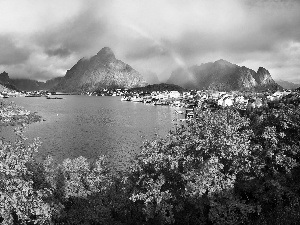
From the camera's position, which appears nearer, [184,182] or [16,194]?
[16,194]

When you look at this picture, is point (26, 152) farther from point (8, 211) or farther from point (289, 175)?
point (289, 175)

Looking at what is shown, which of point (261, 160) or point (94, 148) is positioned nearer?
point (261, 160)

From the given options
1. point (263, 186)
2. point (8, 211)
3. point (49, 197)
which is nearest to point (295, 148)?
point (263, 186)

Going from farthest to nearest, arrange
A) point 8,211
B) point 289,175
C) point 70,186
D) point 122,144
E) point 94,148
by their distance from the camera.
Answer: point 122,144, point 94,148, point 70,186, point 289,175, point 8,211

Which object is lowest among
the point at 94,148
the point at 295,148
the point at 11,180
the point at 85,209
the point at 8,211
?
the point at 94,148

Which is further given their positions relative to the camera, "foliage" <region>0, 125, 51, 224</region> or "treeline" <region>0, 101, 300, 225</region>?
"treeline" <region>0, 101, 300, 225</region>

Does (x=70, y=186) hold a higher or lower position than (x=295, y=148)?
lower

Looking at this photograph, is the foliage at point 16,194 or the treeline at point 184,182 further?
the treeline at point 184,182

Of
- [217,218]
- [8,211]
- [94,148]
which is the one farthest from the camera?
[94,148]
